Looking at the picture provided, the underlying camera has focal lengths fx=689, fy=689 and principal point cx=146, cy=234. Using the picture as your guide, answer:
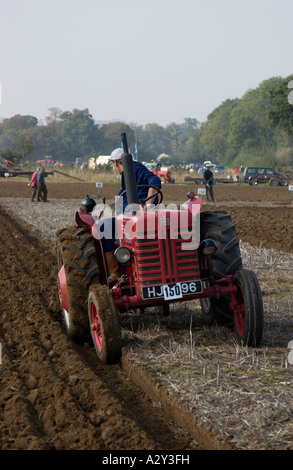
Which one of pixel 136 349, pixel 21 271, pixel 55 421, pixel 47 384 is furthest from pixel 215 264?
pixel 21 271

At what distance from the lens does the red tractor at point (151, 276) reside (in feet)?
18.2

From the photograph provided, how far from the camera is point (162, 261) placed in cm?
576

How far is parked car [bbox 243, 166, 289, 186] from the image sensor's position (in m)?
44.5

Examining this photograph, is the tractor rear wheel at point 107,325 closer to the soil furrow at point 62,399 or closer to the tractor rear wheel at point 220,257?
the soil furrow at point 62,399

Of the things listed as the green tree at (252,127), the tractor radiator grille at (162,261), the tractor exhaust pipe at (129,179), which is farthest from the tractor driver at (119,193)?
the green tree at (252,127)

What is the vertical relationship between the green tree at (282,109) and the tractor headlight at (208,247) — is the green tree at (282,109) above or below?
above

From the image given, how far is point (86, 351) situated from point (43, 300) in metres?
1.99

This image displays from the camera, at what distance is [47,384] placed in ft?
16.2

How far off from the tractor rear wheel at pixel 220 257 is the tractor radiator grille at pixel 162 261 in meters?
0.46

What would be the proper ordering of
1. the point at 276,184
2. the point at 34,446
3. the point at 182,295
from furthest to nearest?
the point at 276,184, the point at 182,295, the point at 34,446

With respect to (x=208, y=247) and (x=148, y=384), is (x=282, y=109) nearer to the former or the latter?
(x=208, y=247)

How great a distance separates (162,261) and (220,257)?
2.31 ft

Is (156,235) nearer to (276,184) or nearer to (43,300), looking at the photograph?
(43,300)
